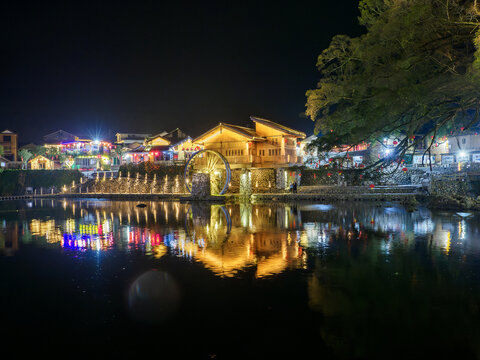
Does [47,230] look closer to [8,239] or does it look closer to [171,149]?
[8,239]

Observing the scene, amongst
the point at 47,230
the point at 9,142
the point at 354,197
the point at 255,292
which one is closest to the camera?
the point at 255,292

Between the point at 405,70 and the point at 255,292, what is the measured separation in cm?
968

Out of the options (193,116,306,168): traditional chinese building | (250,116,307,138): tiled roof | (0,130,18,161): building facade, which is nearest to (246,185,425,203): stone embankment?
(193,116,306,168): traditional chinese building

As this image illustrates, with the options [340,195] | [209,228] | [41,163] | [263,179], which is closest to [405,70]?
[209,228]

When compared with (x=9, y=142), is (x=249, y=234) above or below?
below

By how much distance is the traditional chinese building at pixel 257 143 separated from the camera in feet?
124

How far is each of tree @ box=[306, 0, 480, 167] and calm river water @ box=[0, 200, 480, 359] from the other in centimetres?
415

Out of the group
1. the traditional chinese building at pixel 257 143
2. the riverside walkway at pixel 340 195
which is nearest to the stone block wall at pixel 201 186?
the riverside walkway at pixel 340 195

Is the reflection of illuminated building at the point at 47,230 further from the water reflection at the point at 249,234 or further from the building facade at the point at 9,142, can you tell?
the building facade at the point at 9,142

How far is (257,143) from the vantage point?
1554 inches

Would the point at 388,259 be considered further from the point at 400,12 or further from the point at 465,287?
the point at 400,12

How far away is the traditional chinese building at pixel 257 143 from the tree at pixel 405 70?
70.4 feet

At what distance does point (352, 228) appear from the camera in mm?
14977

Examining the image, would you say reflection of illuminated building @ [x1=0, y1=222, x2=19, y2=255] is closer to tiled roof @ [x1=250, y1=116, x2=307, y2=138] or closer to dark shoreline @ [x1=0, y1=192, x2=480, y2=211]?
dark shoreline @ [x1=0, y1=192, x2=480, y2=211]
